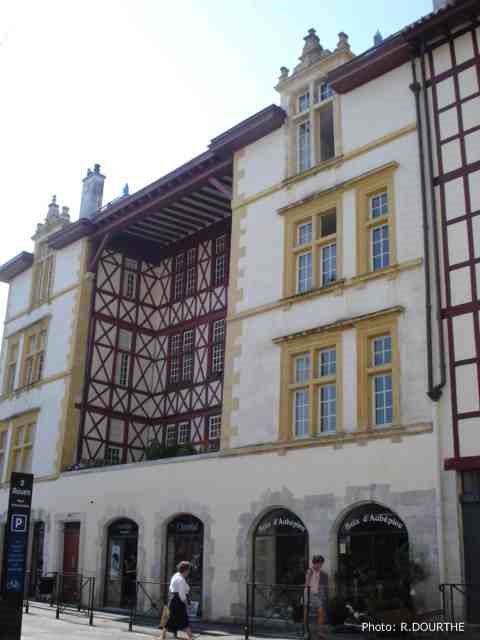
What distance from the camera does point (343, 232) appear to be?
727 inches

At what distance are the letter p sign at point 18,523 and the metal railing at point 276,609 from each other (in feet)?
17.9

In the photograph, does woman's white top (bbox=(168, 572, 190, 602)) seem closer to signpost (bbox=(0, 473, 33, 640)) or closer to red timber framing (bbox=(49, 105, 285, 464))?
signpost (bbox=(0, 473, 33, 640))

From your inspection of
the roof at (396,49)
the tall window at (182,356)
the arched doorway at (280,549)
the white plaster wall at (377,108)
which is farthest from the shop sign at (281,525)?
the tall window at (182,356)

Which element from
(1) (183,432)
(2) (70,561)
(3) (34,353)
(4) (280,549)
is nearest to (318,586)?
(4) (280,549)

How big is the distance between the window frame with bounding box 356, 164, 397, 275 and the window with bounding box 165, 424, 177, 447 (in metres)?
12.2

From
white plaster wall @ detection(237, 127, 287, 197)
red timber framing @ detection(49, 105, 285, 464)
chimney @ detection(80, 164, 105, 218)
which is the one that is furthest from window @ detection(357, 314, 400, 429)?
chimney @ detection(80, 164, 105, 218)

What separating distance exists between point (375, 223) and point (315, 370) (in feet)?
11.8

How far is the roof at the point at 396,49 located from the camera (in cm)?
1678

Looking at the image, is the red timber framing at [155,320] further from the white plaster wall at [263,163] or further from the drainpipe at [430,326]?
the drainpipe at [430,326]

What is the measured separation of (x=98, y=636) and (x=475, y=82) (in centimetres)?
1336

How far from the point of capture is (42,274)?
31.0 meters

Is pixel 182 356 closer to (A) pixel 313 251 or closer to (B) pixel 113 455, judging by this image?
(B) pixel 113 455

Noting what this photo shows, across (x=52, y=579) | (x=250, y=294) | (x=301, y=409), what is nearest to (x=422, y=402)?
(x=301, y=409)

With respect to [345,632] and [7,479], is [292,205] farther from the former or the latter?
[7,479]
